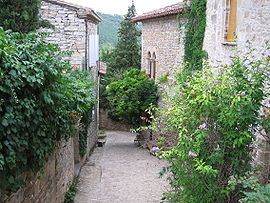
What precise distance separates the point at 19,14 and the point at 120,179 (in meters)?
5.56

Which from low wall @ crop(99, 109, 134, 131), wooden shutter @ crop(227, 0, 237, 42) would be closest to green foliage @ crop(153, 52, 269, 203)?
wooden shutter @ crop(227, 0, 237, 42)

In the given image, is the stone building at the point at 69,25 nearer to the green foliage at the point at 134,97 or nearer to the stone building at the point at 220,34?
the stone building at the point at 220,34

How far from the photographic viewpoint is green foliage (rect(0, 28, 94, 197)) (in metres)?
Answer: 3.90

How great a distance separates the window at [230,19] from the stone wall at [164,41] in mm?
3873

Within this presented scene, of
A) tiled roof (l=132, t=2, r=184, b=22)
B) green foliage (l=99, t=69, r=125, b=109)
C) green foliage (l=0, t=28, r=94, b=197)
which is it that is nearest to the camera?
green foliage (l=0, t=28, r=94, b=197)

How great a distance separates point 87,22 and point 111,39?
1586 inches

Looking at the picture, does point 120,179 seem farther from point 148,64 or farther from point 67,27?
point 148,64

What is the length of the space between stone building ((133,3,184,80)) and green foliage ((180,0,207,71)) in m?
0.66

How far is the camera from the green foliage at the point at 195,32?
10922 mm

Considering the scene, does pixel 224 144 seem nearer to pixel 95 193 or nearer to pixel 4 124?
pixel 4 124

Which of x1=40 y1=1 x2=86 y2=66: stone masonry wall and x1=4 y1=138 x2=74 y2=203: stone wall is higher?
x1=40 y1=1 x2=86 y2=66: stone masonry wall

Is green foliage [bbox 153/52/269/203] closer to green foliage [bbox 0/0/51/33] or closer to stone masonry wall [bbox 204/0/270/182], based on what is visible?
stone masonry wall [bbox 204/0/270/182]

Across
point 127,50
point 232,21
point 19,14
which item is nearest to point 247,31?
point 232,21

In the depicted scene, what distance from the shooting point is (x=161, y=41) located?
15820 mm
